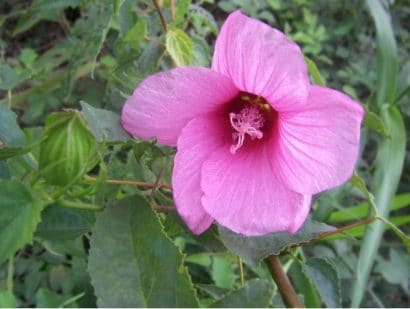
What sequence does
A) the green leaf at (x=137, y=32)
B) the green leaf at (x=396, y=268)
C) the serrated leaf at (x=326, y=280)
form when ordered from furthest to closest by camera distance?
the green leaf at (x=396, y=268) < the green leaf at (x=137, y=32) < the serrated leaf at (x=326, y=280)

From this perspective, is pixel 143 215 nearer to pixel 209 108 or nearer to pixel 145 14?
pixel 209 108

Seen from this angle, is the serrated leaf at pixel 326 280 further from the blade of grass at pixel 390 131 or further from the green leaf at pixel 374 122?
the blade of grass at pixel 390 131

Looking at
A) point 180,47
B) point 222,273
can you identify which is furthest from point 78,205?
point 222,273

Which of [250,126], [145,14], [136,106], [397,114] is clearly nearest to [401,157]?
[397,114]

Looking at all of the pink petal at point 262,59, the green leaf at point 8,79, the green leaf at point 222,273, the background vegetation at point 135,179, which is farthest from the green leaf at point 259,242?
the green leaf at point 222,273

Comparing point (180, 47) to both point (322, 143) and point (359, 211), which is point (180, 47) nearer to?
point (322, 143)

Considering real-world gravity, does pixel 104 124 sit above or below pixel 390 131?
above
